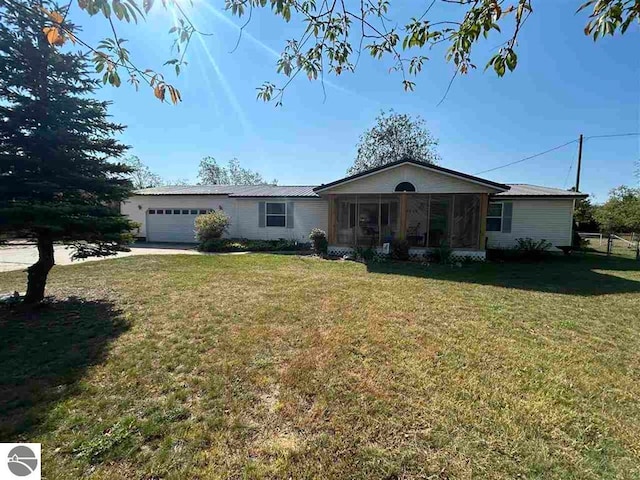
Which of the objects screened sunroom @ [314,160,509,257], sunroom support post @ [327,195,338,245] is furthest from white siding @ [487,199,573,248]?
sunroom support post @ [327,195,338,245]

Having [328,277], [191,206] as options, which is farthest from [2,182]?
[191,206]

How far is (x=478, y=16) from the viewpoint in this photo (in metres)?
2.16

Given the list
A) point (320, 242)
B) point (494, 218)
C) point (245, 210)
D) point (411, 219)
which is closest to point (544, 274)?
point (494, 218)

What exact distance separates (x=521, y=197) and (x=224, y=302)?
14.2m

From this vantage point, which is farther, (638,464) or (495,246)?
(495,246)

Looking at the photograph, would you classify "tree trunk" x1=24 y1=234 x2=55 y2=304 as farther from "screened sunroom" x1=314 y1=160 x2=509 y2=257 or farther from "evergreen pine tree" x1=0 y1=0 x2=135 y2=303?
"screened sunroom" x1=314 y1=160 x2=509 y2=257

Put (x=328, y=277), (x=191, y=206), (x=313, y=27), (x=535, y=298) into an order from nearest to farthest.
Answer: (x=313, y=27) < (x=535, y=298) < (x=328, y=277) < (x=191, y=206)

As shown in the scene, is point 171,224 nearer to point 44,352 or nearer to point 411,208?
point 411,208

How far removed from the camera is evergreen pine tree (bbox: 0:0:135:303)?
5.11 metres

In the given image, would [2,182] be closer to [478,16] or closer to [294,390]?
[294,390]

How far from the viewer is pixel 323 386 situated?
3199mm

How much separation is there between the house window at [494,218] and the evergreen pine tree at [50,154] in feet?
49.1

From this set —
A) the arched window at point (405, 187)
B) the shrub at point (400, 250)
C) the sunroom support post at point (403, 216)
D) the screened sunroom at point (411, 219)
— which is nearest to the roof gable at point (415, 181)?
the arched window at point (405, 187)

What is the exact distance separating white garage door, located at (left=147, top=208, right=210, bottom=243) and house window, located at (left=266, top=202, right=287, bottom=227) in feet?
13.7
